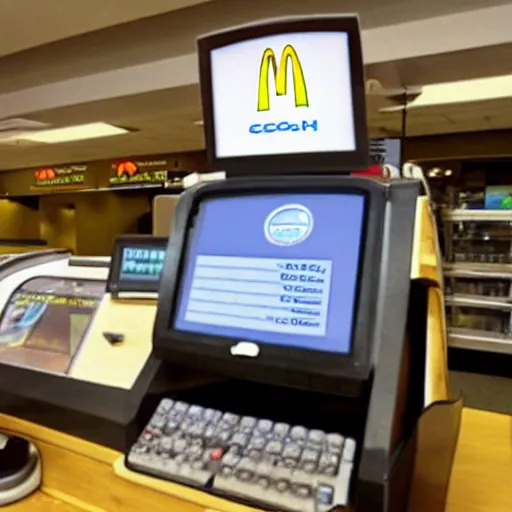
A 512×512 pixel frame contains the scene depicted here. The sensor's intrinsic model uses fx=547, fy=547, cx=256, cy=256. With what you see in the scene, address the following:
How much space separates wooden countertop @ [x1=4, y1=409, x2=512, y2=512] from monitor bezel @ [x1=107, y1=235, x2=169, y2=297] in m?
0.44

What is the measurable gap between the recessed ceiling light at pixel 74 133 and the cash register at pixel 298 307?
6.94 m

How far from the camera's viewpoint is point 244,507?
0.73 m

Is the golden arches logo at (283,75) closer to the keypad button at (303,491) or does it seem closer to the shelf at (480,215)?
the keypad button at (303,491)

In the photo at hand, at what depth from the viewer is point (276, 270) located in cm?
86

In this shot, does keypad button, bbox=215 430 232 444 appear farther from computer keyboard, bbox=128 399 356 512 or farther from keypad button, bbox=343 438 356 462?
keypad button, bbox=343 438 356 462

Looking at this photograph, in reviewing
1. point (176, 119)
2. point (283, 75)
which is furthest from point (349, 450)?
point (176, 119)

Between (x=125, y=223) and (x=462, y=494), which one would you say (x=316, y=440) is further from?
(x=125, y=223)

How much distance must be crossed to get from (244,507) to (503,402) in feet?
15.7

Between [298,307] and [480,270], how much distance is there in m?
5.11

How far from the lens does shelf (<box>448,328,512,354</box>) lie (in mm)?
5352

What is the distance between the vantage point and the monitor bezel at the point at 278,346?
2.47ft

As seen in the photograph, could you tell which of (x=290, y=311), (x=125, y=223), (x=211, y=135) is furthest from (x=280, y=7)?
(x=125, y=223)

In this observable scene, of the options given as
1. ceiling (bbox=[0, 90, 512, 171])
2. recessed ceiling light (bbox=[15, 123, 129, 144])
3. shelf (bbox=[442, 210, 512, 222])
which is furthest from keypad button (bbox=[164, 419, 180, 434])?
recessed ceiling light (bbox=[15, 123, 129, 144])

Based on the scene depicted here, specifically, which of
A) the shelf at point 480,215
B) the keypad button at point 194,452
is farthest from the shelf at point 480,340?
the keypad button at point 194,452
